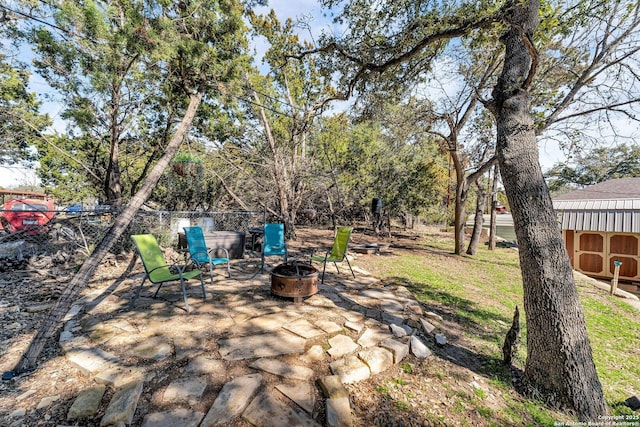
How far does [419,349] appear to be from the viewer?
253cm

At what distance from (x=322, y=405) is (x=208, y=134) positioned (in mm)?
8698

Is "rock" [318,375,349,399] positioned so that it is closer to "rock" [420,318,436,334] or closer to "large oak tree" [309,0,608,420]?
"rock" [420,318,436,334]

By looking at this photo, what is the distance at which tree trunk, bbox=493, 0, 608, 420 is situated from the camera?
83.6 inches

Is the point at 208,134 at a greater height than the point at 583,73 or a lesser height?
lesser

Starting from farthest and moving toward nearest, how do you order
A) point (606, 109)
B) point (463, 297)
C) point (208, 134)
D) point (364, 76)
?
point (208, 134)
point (606, 109)
point (463, 297)
point (364, 76)

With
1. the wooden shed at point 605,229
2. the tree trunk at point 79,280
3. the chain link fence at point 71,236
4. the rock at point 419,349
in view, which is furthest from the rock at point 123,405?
the wooden shed at point 605,229

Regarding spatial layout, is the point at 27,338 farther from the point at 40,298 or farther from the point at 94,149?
the point at 94,149

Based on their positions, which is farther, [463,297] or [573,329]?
Answer: [463,297]

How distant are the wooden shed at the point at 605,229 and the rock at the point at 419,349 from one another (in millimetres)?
10959

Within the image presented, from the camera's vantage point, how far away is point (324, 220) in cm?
1492

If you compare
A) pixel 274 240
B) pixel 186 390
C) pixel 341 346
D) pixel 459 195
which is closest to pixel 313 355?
pixel 341 346

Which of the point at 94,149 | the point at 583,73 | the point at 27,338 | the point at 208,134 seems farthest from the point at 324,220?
the point at 27,338

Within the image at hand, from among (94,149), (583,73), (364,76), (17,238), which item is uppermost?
(583,73)

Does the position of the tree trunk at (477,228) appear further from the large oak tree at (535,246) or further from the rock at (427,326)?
the large oak tree at (535,246)
